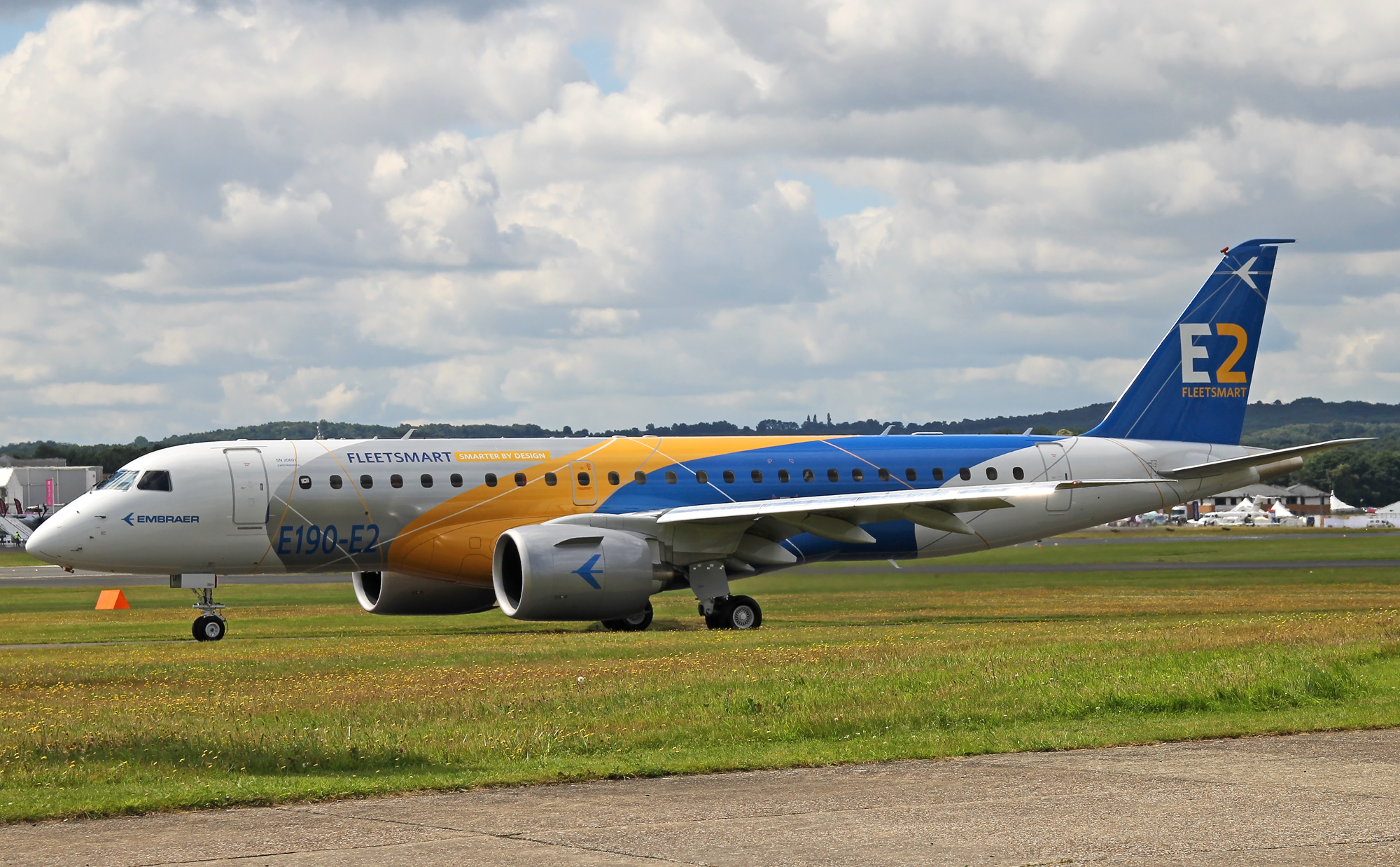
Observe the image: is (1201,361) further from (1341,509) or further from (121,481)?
(1341,509)

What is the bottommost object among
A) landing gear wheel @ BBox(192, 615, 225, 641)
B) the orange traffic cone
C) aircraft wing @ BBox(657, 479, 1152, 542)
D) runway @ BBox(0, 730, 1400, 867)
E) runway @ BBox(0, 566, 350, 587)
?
runway @ BBox(0, 730, 1400, 867)

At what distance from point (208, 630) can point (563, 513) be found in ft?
22.6

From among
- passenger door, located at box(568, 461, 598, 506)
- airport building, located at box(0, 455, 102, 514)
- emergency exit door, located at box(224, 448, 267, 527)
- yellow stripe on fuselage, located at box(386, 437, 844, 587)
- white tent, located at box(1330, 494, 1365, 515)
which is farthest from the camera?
white tent, located at box(1330, 494, 1365, 515)

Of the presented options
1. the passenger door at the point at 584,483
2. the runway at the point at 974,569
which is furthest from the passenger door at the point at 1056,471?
the passenger door at the point at 584,483

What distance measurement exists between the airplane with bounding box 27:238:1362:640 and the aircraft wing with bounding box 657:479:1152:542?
1.9 inches

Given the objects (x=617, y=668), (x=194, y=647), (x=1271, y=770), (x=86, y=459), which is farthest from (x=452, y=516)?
(x=86, y=459)

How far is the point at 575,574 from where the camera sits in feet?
92.5

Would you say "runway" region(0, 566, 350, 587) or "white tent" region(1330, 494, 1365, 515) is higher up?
"runway" region(0, 566, 350, 587)

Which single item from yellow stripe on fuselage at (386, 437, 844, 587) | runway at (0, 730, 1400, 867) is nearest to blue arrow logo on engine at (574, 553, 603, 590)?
yellow stripe on fuselage at (386, 437, 844, 587)

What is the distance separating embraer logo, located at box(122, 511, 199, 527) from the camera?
2870 centimetres

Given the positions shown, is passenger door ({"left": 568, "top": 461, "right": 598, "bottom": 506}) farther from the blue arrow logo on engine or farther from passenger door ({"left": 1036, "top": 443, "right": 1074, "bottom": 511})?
passenger door ({"left": 1036, "top": 443, "right": 1074, "bottom": 511})

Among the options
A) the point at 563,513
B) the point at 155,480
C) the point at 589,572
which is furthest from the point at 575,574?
the point at 155,480

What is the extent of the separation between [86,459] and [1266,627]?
158757 millimetres

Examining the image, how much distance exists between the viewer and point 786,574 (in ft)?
147
